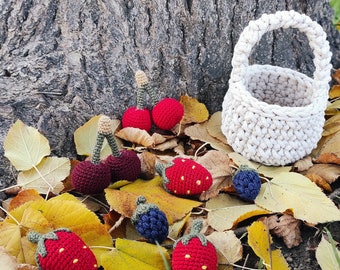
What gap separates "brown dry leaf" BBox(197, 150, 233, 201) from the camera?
1394 millimetres

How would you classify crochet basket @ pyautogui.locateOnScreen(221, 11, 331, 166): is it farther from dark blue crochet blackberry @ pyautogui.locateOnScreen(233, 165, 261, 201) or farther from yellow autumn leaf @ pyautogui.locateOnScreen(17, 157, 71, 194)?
yellow autumn leaf @ pyautogui.locateOnScreen(17, 157, 71, 194)

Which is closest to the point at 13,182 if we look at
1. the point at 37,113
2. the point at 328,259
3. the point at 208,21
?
the point at 37,113

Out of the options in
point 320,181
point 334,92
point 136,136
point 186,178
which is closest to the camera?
point 186,178

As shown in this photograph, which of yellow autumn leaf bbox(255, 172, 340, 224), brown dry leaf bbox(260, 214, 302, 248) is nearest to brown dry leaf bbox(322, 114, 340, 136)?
yellow autumn leaf bbox(255, 172, 340, 224)

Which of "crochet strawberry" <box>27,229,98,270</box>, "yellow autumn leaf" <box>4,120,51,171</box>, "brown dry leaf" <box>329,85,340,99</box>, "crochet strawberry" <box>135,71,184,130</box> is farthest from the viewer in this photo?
"brown dry leaf" <box>329,85,340,99</box>

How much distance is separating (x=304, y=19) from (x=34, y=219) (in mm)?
830

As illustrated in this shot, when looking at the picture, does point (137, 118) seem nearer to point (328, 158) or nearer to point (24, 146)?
point (24, 146)

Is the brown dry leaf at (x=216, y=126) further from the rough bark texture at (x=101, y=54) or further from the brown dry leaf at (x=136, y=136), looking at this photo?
the brown dry leaf at (x=136, y=136)

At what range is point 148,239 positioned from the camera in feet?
3.99

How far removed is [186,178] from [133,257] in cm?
25

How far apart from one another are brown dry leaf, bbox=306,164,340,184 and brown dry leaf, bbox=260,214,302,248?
0.19m

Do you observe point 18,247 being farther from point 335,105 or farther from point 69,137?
point 335,105

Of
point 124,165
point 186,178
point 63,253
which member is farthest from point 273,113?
point 63,253

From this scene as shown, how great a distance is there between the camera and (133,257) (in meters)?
1.16
